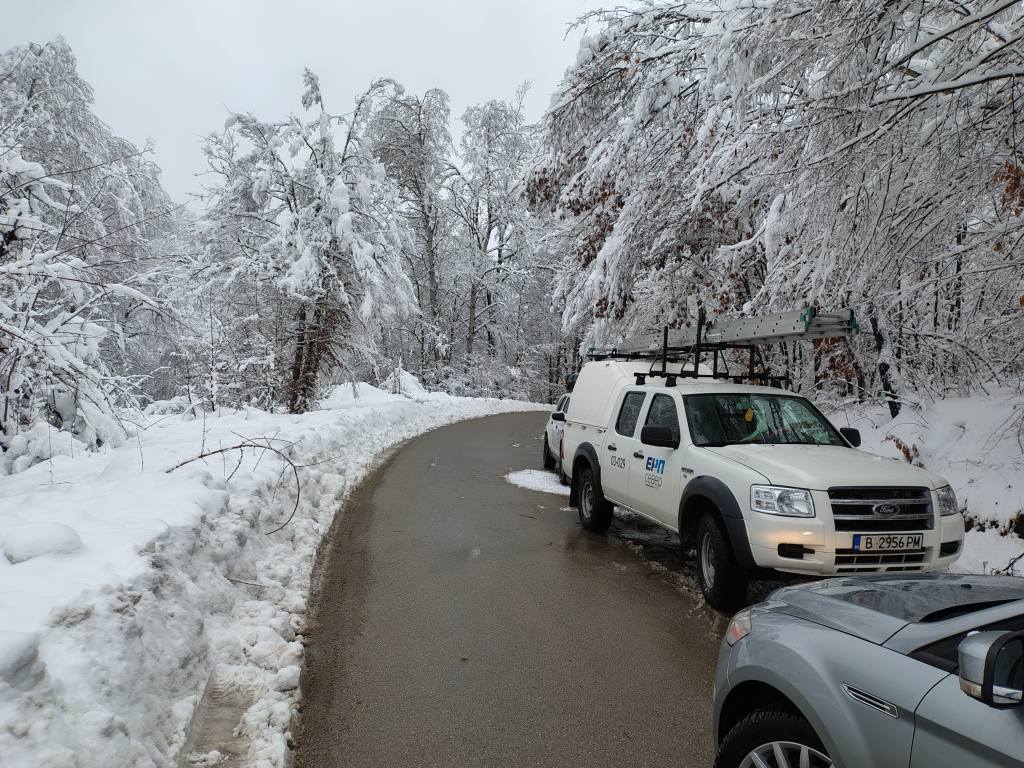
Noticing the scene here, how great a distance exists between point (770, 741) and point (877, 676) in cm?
52

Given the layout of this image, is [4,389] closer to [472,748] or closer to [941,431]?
[472,748]

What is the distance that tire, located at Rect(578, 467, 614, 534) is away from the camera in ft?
24.3

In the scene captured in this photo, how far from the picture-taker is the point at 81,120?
1741 centimetres

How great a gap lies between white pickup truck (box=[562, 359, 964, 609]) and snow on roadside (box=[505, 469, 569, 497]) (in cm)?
273

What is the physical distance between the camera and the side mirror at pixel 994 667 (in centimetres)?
156

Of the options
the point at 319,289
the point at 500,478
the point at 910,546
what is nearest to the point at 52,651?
the point at 910,546

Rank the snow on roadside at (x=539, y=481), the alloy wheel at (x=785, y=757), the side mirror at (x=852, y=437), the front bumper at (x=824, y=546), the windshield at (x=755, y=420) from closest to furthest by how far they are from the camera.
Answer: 1. the alloy wheel at (x=785, y=757)
2. the front bumper at (x=824, y=546)
3. the windshield at (x=755, y=420)
4. the side mirror at (x=852, y=437)
5. the snow on roadside at (x=539, y=481)

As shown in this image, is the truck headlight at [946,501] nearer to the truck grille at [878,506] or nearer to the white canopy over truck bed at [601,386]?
the truck grille at [878,506]

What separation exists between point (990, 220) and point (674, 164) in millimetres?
4126

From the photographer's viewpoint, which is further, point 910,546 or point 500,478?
point 500,478

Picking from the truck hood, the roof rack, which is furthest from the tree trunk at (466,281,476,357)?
the truck hood

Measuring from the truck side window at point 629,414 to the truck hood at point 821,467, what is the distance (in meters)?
1.56

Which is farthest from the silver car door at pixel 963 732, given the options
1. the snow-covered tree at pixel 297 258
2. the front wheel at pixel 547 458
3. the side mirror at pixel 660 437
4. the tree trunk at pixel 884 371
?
the snow-covered tree at pixel 297 258

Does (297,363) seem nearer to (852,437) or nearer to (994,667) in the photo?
(852,437)
